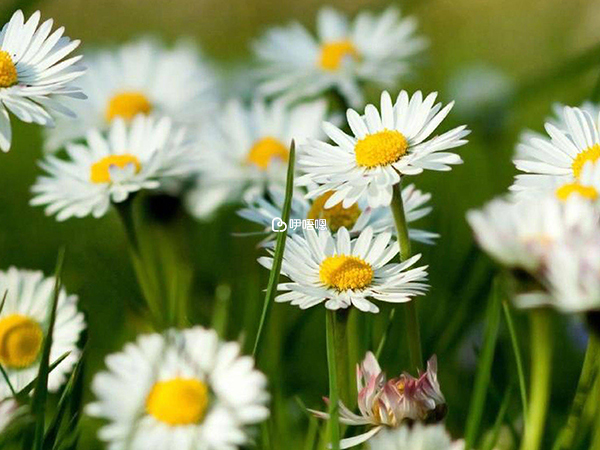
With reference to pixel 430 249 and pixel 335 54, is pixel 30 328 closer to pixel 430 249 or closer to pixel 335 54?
pixel 430 249

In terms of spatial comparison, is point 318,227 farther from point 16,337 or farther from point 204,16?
point 204,16

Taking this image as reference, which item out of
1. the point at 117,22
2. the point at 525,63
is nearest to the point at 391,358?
the point at 525,63

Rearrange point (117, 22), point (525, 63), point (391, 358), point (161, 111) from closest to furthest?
point (391, 358)
point (161, 111)
point (525, 63)
point (117, 22)

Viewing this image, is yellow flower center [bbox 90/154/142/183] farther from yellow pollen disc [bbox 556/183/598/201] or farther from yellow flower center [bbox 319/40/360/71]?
yellow flower center [bbox 319/40/360/71]

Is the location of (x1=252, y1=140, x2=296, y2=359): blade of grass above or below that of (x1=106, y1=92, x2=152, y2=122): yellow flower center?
below

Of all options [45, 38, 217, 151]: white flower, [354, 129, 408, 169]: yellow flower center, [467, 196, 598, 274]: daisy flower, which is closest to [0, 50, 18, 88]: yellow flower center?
[354, 129, 408, 169]: yellow flower center

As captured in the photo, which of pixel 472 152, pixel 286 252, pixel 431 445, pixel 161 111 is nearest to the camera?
pixel 431 445

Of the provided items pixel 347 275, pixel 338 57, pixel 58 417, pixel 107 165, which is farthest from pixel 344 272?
pixel 338 57
